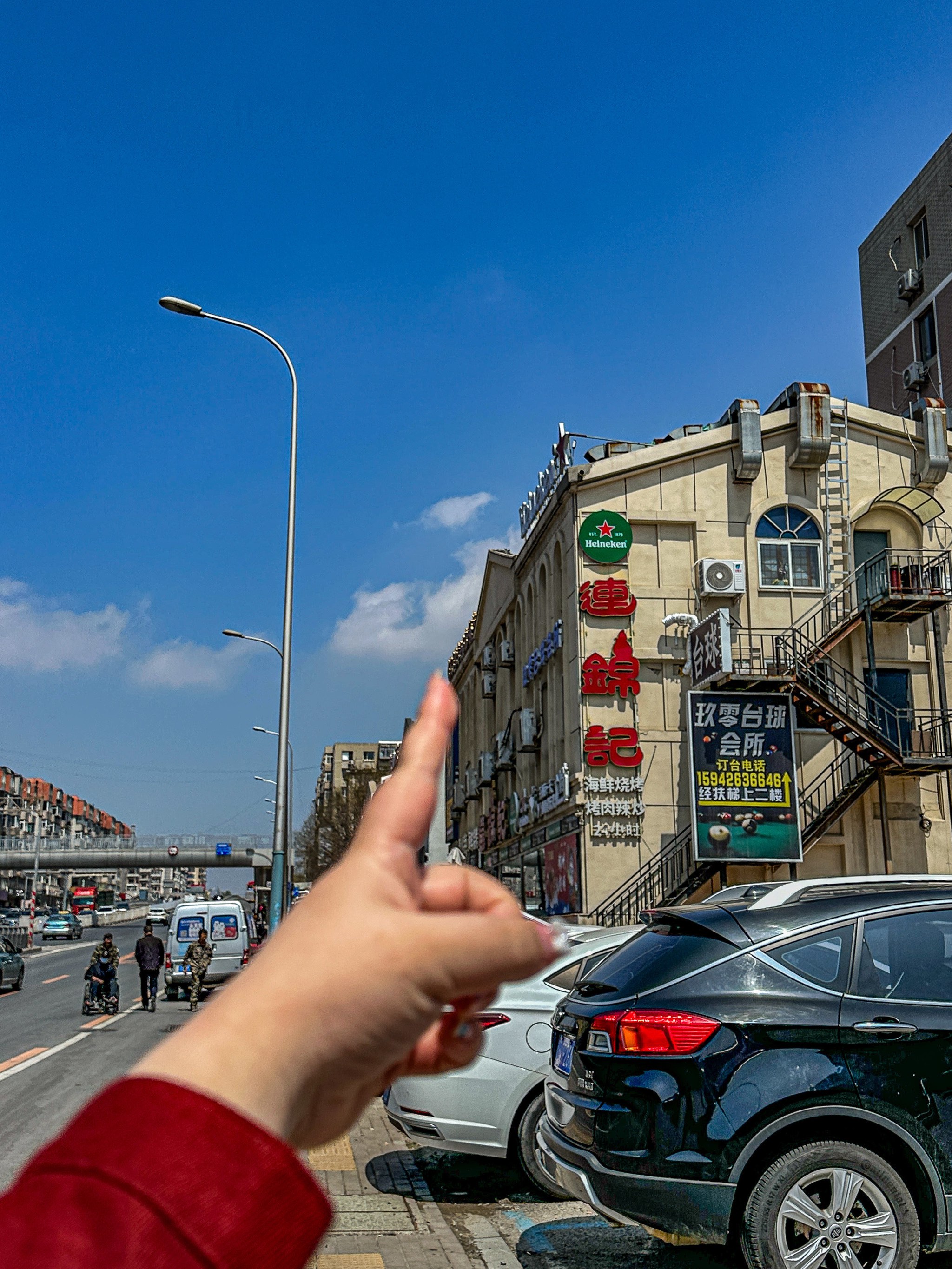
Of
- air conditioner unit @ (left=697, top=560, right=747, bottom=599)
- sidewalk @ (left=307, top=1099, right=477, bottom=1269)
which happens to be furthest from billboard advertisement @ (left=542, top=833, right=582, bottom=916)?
sidewalk @ (left=307, top=1099, right=477, bottom=1269)

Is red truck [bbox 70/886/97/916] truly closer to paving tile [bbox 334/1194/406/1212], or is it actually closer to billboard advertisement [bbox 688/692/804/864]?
billboard advertisement [bbox 688/692/804/864]

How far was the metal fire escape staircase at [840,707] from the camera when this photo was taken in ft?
81.6

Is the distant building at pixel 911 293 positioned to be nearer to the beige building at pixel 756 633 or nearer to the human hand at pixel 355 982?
the beige building at pixel 756 633

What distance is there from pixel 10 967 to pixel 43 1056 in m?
14.5

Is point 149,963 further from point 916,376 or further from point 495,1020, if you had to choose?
point 916,376

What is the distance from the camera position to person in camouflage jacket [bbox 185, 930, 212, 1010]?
2344 cm

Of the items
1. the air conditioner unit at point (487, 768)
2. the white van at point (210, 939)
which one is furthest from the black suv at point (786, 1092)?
the air conditioner unit at point (487, 768)

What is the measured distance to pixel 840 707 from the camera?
25.1 metres

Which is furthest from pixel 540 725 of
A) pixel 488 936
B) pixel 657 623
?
pixel 488 936

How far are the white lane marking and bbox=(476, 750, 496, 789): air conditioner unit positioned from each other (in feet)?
63.0

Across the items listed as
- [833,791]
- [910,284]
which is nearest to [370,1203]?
[833,791]

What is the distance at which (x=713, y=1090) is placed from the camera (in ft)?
18.5

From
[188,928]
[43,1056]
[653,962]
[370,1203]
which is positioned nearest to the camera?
[653,962]

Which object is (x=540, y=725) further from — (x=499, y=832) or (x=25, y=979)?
(x=25, y=979)
